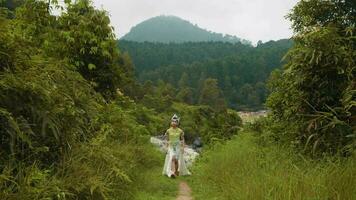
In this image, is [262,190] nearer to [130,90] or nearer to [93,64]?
[93,64]

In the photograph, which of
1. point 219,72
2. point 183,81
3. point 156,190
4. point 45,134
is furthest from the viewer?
point 219,72

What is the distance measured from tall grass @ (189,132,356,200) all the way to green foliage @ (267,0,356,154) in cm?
58

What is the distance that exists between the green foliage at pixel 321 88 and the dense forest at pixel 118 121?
0.08 feet

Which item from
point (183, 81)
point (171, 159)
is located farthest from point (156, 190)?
point (183, 81)

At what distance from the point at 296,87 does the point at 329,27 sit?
1.36m

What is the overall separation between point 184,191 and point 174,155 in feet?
8.49

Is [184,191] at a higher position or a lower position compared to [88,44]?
lower

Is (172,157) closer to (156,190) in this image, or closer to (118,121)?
(118,121)

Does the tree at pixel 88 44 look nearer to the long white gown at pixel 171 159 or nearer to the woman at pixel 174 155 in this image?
the woman at pixel 174 155

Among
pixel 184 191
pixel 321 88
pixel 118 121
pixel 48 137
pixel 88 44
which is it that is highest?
pixel 88 44

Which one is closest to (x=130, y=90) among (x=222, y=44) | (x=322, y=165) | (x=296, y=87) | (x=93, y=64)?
(x=93, y=64)

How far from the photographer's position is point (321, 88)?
412 inches

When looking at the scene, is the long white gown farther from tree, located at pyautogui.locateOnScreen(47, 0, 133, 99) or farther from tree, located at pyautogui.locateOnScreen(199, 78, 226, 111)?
tree, located at pyautogui.locateOnScreen(199, 78, 226, 111)

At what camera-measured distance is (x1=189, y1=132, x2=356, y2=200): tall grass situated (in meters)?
6.54
